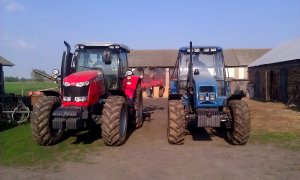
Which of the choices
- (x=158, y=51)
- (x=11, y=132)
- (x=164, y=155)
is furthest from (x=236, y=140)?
(x=158, y=51)

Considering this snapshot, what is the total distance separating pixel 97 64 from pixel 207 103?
341cm

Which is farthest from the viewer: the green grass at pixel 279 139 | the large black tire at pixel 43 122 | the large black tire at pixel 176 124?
the green grass at pixel 279 139

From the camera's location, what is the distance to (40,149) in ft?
25.5

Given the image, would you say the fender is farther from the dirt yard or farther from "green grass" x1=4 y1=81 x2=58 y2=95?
"green grass" x1=4 y1=81 x2=58 y2=95

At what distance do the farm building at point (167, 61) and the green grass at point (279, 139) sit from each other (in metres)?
21.5

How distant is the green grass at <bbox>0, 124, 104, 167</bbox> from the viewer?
6.85 meters

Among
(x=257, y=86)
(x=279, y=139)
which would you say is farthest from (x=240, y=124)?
(x=257, y=86)

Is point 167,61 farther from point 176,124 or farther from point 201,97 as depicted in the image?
point 176,124

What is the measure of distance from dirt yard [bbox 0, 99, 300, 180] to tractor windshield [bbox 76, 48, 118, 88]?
188cm

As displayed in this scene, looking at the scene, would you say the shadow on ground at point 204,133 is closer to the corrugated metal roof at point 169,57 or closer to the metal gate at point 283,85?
the metal gate at point 283,85

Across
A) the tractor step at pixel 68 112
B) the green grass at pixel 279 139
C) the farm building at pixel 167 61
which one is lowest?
the green grass at pixel 279 139

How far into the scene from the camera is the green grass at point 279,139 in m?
8.30

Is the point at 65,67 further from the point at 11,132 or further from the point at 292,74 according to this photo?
the point at 292,74

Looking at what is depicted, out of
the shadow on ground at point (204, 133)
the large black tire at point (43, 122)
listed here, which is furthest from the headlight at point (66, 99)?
the shadow on ground at point (204, 133)
